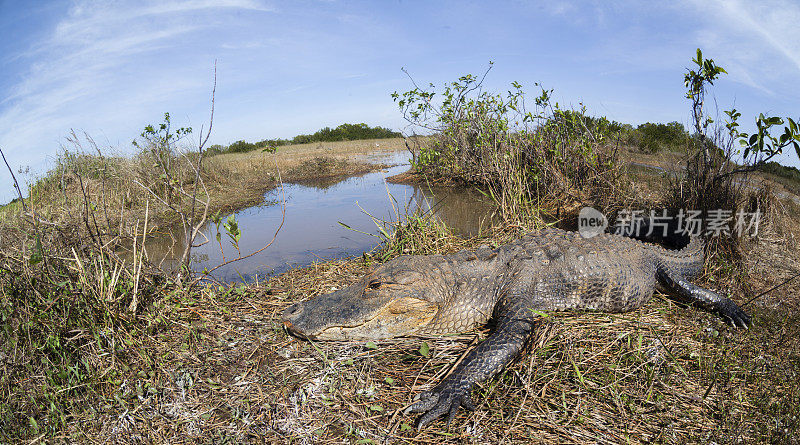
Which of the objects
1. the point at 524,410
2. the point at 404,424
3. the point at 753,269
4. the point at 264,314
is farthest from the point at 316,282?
the point at 753,269

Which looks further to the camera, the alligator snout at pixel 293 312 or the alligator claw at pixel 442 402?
the alligator snout at pixel 293 312

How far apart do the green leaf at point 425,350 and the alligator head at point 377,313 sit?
0.60ft

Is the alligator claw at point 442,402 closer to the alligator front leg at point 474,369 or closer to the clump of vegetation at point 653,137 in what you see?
the alligator front leg at point 474,369

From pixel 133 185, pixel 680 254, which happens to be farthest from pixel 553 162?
pixel 133 185

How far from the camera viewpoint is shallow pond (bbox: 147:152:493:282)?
20.8ft

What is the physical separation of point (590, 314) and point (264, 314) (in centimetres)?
322

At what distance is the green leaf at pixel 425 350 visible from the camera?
3.11 metres

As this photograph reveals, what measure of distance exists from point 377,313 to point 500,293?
3.92ft

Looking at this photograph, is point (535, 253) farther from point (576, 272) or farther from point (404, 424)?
point (404, 424)

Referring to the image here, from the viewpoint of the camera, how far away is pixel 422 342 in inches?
129

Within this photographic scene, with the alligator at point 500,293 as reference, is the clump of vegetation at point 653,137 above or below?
above

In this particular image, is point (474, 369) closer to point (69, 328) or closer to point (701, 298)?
point (701, 298)

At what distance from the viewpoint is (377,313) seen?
328 centimetres

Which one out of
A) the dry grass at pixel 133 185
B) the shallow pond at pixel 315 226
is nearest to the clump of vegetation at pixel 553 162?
the shallow pond at pixel 315 226
